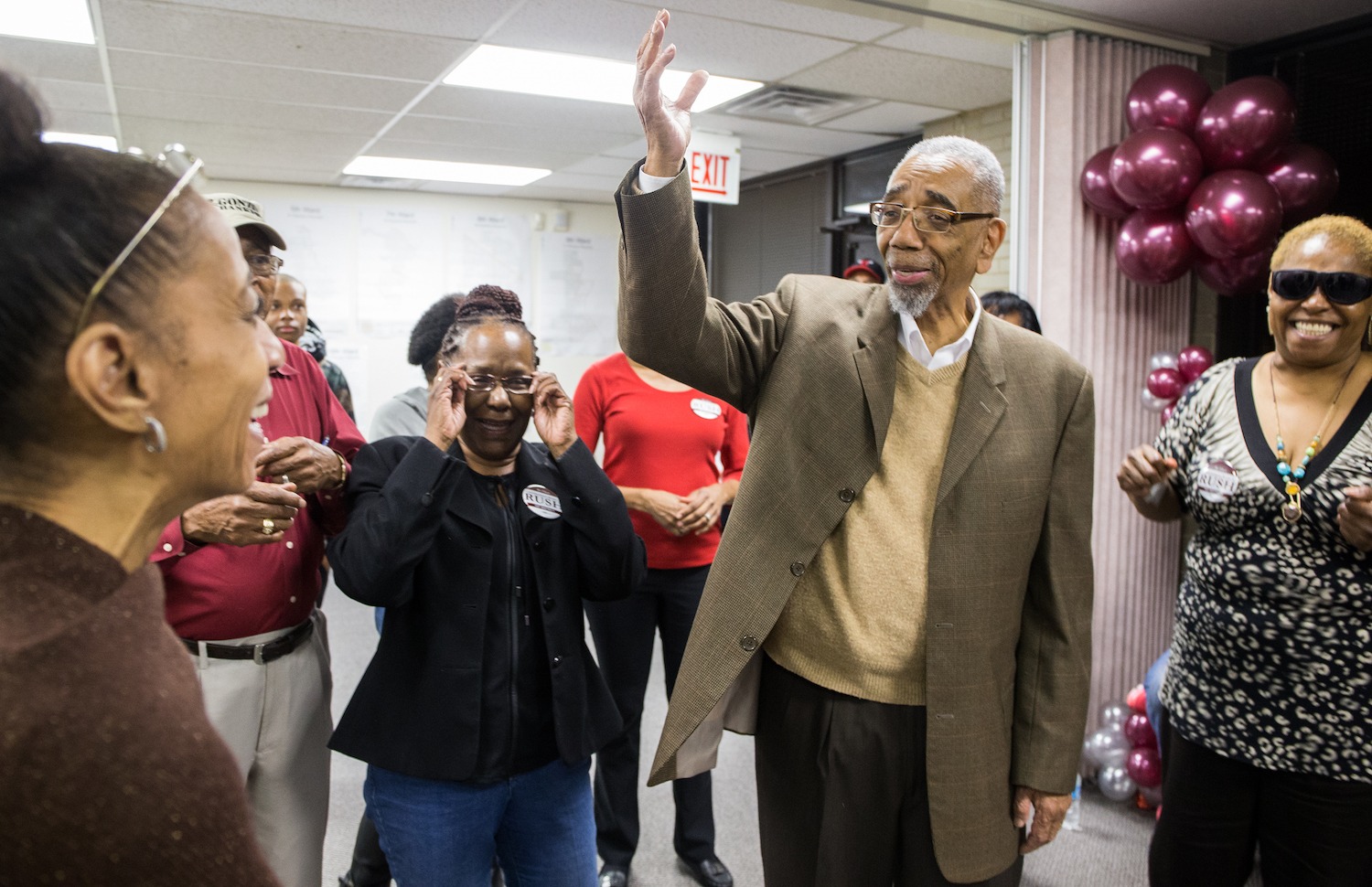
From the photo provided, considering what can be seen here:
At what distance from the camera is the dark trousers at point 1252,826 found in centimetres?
185

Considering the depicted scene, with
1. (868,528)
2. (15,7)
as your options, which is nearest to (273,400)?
(868,528)

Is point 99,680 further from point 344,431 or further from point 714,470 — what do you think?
point 714,470

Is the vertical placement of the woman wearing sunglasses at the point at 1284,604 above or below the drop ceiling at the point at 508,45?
below

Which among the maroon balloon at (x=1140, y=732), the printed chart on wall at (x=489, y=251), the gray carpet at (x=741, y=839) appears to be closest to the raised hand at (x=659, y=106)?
the gray carpet at (x=741, y=839)

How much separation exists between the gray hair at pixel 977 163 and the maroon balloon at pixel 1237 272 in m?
1.86

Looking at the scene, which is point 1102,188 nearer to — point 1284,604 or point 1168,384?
point 1168,384

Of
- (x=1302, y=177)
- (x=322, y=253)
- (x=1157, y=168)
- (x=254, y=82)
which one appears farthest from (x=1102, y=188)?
(x=322, y=253)

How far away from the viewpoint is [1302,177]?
3025 millimetres

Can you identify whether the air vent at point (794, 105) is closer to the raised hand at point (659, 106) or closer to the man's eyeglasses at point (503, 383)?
the man's eyeglasses at point (503, 383)

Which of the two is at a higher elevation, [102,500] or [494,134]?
[494,134]

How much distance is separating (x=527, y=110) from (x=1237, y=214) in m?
3.25

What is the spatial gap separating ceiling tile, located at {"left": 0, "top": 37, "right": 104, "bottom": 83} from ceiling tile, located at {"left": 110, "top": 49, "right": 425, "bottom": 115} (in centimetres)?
8

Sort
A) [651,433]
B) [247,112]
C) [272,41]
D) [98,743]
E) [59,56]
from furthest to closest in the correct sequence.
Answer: [247,112]
[59,56]
[272,41]
[651,433]
[98,743]

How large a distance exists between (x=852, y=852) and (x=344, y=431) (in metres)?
1.26
